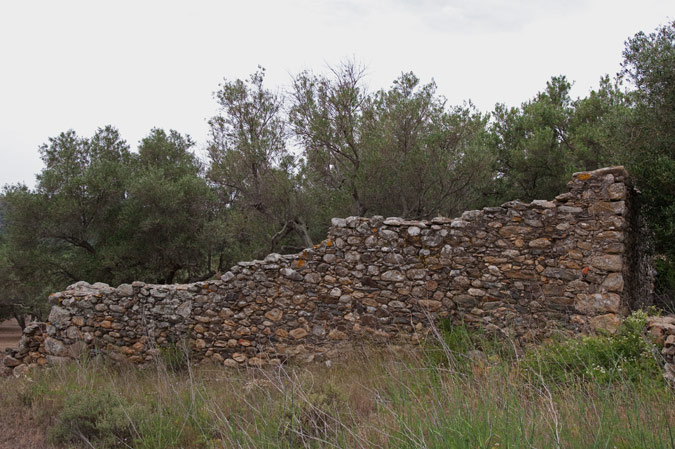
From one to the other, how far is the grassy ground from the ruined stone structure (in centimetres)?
48

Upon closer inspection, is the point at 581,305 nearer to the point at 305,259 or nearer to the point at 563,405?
the point at 563,405

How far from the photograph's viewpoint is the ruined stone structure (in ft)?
20.0

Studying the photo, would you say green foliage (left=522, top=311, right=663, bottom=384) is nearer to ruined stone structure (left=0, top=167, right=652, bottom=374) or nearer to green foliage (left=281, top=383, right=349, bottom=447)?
ruined stone structure (left=0, top=167, right=652, bottom=374)

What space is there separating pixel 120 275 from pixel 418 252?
32.1ft

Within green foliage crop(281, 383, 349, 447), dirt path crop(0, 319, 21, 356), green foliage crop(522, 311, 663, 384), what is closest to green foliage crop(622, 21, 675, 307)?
green foliage crop(522, 311, 663, 384)

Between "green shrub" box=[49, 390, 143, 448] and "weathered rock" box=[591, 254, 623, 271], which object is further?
"weathered rock" box=[591, 254, 623, 271]

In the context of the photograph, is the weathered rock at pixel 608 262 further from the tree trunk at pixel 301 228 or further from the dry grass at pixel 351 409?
the tree trunk at pixel 301 228

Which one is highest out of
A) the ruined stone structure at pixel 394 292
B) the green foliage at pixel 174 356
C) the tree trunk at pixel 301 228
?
the tree trunk at pixel 301 228

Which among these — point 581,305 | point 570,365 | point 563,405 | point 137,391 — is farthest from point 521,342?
point 137,391

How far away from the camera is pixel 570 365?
474 cm

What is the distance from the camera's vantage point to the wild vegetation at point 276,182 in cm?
1254

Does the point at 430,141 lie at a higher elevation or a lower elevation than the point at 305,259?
higher

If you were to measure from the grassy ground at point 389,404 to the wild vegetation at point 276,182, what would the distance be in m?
6.49

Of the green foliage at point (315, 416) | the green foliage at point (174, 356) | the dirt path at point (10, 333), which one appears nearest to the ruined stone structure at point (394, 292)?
the green foliage at point (174, 356)
